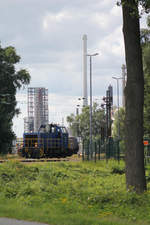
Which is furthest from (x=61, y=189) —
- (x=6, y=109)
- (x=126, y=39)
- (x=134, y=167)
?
(x=6, y=109)

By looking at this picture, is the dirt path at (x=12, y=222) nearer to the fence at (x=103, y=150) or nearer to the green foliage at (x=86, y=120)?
the fence at (x=103, y=150)

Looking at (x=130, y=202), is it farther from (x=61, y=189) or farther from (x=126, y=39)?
Result: (x=126, y=39)

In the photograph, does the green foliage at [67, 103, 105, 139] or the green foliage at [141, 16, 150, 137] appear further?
the green foliage at [67, 103, 105, 139]

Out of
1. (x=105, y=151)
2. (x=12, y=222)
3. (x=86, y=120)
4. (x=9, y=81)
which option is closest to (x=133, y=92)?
(x=12, y=222)

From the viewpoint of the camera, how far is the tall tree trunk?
16594 mm

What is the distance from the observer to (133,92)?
16656mm

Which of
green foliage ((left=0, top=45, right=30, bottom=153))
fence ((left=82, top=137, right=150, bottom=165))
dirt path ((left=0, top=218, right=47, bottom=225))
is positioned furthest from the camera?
green foliage ((left=0, top=45, right=30, bottom=153))

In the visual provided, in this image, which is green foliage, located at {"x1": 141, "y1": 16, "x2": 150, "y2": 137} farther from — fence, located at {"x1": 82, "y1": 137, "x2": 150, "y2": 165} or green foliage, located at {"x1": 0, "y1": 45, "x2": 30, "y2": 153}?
green foliage, located at {"x1": 0, "y1": 45, "x2": 30, "y2": 153}

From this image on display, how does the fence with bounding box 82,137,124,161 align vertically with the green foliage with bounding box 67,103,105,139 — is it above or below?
below

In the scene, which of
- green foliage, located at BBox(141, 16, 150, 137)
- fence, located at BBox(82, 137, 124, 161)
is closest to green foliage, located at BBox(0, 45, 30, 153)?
green foliage, located at BBox(141, 16, 150, 137)

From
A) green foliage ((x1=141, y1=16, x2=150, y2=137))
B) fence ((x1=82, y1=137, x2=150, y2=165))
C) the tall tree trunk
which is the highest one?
green foliage ((x1=141, y1=16, x2=150, y2=137))

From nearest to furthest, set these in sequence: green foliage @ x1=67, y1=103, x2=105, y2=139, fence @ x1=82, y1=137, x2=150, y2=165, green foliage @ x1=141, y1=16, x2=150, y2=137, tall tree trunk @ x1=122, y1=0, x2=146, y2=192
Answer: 1. tall tree trunk @ x1=122, y1=0, x2=146, y2=192
2. fence @ x1=82, y1=137, x2=150, y2=165
3. green foliage @ x1=141, y1=16, x2=150, y2=137
4. green foliage @ x1=67, y1=103, x2=105, y2=139

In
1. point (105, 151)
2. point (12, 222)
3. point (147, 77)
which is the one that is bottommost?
point (12, 222)

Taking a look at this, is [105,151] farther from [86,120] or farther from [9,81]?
[86,120]
